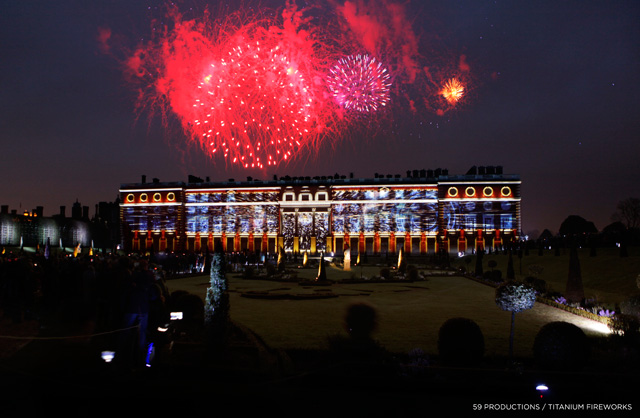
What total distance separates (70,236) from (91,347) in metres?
106

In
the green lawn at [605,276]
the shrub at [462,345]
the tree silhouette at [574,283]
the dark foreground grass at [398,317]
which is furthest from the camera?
the green lawn at [605,276]

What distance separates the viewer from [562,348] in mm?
8422

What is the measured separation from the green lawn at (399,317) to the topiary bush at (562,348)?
6.83 ft

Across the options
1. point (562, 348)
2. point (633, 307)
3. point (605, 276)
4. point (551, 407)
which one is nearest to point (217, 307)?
point (551, 407)

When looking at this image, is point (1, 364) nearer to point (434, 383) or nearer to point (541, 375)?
point (434, 383)

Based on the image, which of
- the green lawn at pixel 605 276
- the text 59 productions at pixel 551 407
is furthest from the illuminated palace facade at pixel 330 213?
the text 59 productions at pixel 551 407

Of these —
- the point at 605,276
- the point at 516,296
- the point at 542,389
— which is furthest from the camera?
the point at 605,276

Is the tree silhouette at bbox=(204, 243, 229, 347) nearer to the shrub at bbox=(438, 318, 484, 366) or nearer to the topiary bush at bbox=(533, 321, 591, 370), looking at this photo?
the shrub at bbox=(438, 318, 484, 366)

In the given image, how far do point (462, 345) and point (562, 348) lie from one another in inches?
66.8

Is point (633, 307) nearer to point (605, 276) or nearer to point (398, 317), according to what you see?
point (398, 317)

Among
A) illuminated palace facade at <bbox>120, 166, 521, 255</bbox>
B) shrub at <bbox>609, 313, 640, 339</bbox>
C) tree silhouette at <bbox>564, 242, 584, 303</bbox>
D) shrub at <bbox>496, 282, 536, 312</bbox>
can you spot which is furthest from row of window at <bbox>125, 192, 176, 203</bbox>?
shrub at <bbox>609, 313, 640, 339</bbox>

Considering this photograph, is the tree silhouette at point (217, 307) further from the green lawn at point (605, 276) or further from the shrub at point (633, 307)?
the green lawn at point (605, 276)

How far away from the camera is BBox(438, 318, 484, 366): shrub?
28.4 ft

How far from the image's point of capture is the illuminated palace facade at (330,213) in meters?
80.4
